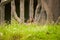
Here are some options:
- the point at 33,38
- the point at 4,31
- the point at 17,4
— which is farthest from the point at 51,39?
the point at 17,4

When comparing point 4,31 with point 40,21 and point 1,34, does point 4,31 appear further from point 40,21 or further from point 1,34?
point 40,21

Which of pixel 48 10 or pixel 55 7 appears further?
pixel 48 10

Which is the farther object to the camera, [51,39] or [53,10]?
[53,10]

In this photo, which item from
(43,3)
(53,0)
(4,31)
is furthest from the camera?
(43,3)

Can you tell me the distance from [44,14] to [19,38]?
289cm

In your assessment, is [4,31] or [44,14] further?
[44,14]

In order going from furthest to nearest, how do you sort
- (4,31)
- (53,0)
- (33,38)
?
(53,0) < (4,31) < (33,38)

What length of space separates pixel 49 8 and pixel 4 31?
2532 mm

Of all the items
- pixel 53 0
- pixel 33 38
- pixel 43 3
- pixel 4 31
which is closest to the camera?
pixel 33 38

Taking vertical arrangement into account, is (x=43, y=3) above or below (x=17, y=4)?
above

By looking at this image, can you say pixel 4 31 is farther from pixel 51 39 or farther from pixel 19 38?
pixel 51 39

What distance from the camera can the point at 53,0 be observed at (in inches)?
237

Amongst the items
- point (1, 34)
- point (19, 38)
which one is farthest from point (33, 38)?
point (1, 34)

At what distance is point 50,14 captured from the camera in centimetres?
609
